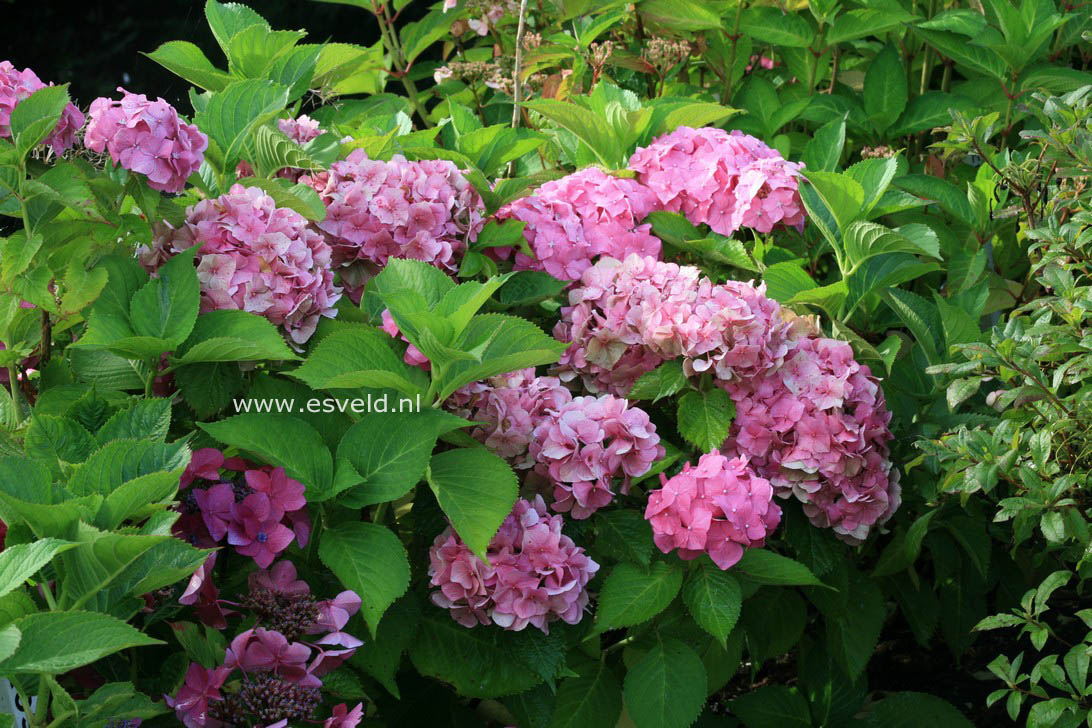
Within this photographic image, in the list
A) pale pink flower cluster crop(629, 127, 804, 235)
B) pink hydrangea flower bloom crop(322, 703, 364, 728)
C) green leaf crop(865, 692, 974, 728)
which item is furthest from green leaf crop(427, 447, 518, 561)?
green leaf crop(865, 692, 974, 728)

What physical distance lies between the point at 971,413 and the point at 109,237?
1.29 m

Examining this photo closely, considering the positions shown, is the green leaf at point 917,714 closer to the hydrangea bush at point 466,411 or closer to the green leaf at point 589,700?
the hydrangea bush at point 466,411

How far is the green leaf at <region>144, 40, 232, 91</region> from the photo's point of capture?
1.92 m

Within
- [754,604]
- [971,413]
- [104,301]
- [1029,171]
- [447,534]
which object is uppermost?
[104,301]

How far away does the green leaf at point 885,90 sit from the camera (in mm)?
2533

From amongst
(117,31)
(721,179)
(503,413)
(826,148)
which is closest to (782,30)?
(826,148)

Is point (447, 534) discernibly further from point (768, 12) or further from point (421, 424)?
point (768, 12)

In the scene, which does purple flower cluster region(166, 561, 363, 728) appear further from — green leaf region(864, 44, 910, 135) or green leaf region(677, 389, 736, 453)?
green leaf region(864, 44, 910, 135)

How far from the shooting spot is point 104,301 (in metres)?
1.50

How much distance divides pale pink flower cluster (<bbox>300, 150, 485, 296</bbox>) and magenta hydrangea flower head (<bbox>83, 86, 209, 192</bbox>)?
0.30 m

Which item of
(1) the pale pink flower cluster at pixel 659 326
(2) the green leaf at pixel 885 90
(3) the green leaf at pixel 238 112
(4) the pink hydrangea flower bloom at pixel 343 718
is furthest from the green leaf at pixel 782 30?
(4) the pink hydrangea flower bloom at pixel 343 718

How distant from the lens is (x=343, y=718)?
1.25m

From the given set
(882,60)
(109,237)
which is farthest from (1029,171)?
(109,237)

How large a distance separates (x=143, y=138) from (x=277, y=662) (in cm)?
67
